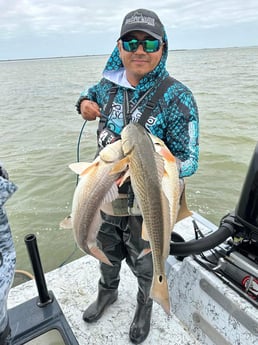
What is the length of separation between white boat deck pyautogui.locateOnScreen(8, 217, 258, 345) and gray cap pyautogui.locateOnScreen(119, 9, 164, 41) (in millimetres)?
1767

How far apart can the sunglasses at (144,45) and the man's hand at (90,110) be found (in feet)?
1.52

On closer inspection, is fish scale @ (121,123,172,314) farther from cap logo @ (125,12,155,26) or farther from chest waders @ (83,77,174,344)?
cap logo @ (125,12,155,26)

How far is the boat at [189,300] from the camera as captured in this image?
2.24m

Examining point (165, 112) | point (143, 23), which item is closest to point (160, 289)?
point (165, 112)

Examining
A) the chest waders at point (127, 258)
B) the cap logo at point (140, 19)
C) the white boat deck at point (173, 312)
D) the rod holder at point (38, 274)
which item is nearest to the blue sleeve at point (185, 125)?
the chest waders at point (127, 258)

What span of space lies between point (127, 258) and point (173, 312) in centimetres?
69

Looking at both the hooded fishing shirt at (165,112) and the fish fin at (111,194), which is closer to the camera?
the fish fin at (111,194)

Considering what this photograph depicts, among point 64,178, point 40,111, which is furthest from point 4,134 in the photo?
point 64,178

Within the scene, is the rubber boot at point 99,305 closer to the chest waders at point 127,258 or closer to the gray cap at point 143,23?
the chest waders at point 127,258

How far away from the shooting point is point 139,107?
2211 mm

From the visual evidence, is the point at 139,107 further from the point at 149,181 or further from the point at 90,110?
the point at 149,181

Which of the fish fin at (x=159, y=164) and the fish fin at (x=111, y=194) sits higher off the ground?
the fish fin at (x=159, y=164)

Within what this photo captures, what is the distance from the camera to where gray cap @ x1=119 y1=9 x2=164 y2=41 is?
204cm

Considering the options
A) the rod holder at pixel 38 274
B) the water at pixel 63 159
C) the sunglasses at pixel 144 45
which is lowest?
the water at pixel 63 159
